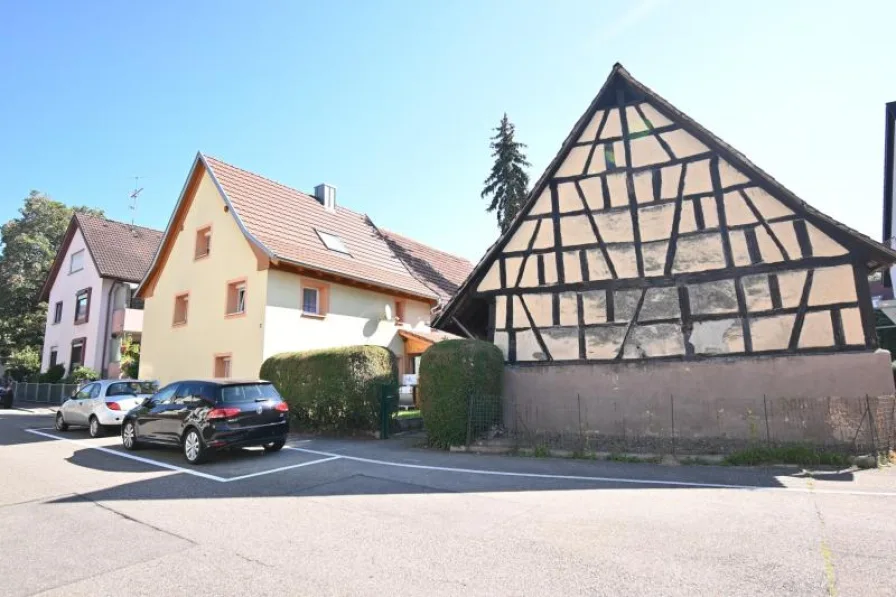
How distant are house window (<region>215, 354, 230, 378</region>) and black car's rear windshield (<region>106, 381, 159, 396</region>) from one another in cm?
298

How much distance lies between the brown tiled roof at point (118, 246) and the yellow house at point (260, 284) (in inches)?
241

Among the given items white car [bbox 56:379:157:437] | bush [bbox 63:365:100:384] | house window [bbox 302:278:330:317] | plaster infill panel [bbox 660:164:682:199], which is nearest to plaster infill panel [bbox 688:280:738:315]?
plaster infill panel [bbox 660:164:682:199]

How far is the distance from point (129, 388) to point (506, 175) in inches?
861

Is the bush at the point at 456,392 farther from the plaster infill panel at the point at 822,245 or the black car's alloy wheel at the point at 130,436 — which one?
the plaster infill panel at the point at 822,245

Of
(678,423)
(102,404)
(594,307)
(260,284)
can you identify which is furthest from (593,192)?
(102,404)

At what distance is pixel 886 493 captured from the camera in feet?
22.8

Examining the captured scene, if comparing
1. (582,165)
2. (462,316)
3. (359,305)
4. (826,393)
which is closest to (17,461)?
(462,316)

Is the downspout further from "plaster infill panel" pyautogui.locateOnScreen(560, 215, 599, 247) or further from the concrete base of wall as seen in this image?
"plaster infill panel" pyautogui.locateOnScreen(560, 215, 599, 247)

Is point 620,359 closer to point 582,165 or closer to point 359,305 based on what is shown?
point 582,165

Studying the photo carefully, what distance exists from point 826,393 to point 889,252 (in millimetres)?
2905

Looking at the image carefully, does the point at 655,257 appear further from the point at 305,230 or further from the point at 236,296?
the point at 236,296

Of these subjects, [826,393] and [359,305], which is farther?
[359,305]

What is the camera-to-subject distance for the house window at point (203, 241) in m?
21.0

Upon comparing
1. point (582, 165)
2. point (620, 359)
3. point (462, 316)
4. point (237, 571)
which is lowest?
point (237, 571)
